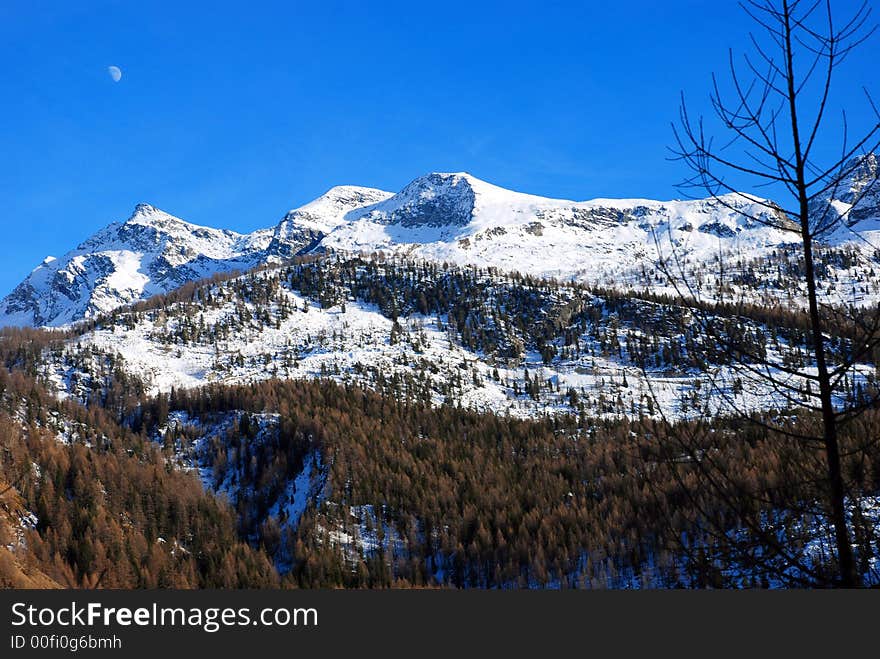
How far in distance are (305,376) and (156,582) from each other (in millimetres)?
100552

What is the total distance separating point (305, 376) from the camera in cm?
18200

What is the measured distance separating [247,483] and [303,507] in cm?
1898

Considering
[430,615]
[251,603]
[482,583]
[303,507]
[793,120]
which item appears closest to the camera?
[793,120]

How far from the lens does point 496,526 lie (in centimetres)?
9881

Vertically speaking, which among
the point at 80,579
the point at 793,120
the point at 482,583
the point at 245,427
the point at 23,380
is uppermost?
the point at 23,380

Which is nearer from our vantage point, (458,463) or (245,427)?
(458,463)

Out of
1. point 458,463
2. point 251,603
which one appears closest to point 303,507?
point 458,463

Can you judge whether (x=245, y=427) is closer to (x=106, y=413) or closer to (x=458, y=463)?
(x=106, y=413)

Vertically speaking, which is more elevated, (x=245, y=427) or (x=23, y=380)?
(x=23, y=380)

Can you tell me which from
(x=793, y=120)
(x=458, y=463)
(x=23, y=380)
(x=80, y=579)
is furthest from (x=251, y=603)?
(x=23, y=380)

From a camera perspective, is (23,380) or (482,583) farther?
(23,380)

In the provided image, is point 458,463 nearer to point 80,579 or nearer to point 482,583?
point 482,583

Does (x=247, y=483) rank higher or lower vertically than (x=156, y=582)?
higher

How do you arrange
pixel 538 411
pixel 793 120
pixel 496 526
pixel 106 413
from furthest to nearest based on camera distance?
pixel 538 411
pixel 106 413
pixel 496 526
pixel 793 120
